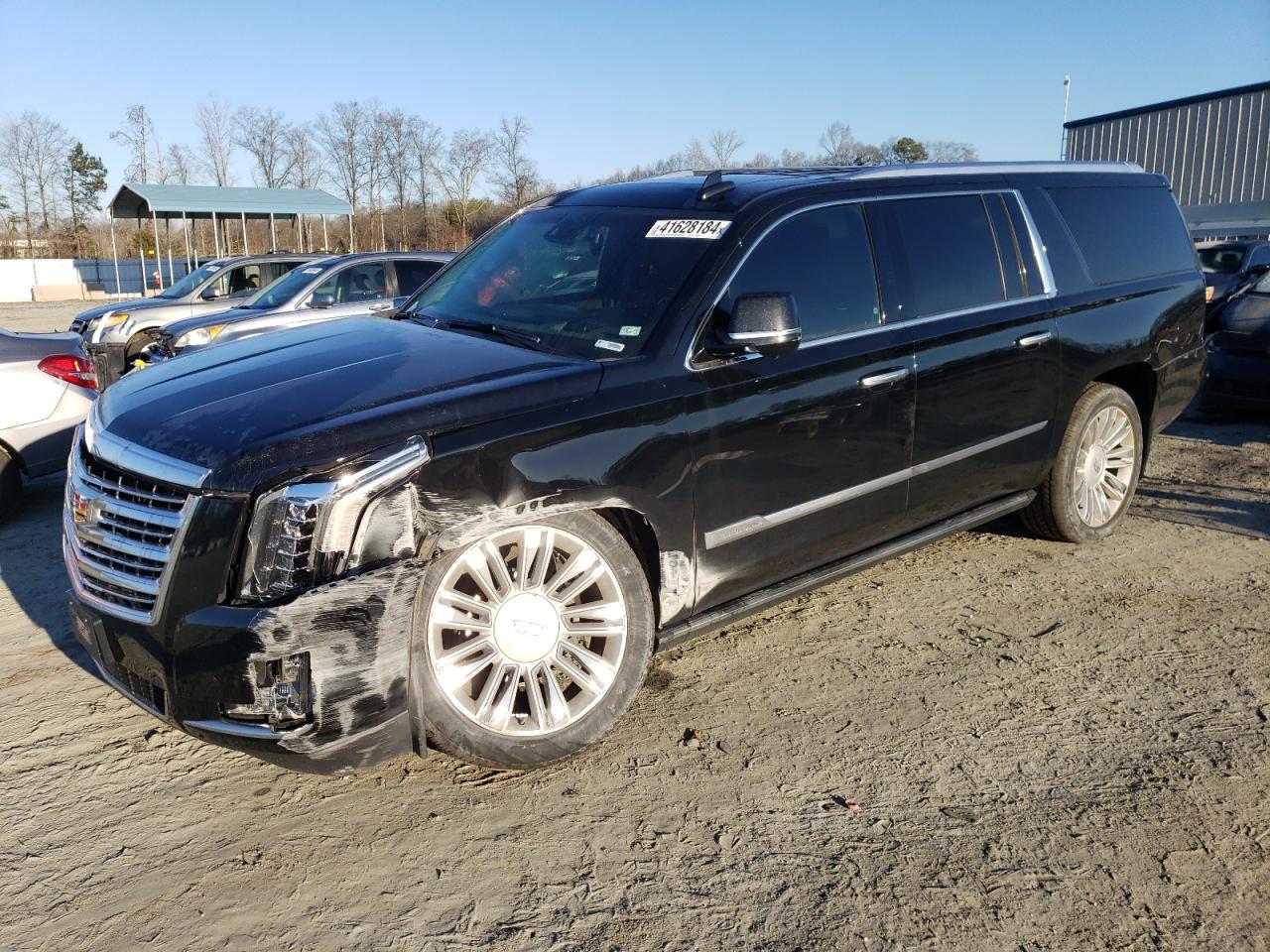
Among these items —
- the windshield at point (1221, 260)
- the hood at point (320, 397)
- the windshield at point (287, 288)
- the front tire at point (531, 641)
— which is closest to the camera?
the hood at point (320, 397)

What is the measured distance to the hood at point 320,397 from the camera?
3.01 m

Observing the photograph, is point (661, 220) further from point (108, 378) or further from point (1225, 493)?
point (108, 378)

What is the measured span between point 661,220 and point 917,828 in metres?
2.53

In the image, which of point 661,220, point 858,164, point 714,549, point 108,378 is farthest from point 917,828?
point 108,378

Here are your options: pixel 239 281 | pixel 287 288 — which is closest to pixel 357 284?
pixel 287 288

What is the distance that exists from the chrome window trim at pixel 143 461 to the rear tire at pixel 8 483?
3590mm

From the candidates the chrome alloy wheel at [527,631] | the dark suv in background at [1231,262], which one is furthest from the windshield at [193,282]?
the dark suv in background at [1231,262]

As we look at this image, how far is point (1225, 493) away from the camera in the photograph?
672 cm

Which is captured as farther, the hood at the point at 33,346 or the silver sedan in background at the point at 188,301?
the silver sedan in background at the point at 188,301

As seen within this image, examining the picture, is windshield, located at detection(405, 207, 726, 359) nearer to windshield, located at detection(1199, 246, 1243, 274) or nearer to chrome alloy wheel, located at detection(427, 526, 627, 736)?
chrome alloy wheel, located at detection(427, 526, 627, 736)

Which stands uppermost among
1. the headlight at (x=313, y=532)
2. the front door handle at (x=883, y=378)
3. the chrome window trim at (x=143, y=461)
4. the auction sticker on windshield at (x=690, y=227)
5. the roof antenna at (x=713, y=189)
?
the roof antenna at (x=713, y=189)

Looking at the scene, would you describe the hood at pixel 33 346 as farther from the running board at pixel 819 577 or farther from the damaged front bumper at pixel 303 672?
the running board at pixel 819 577

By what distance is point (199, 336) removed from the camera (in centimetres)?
1044

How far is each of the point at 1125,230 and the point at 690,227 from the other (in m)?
2.97
